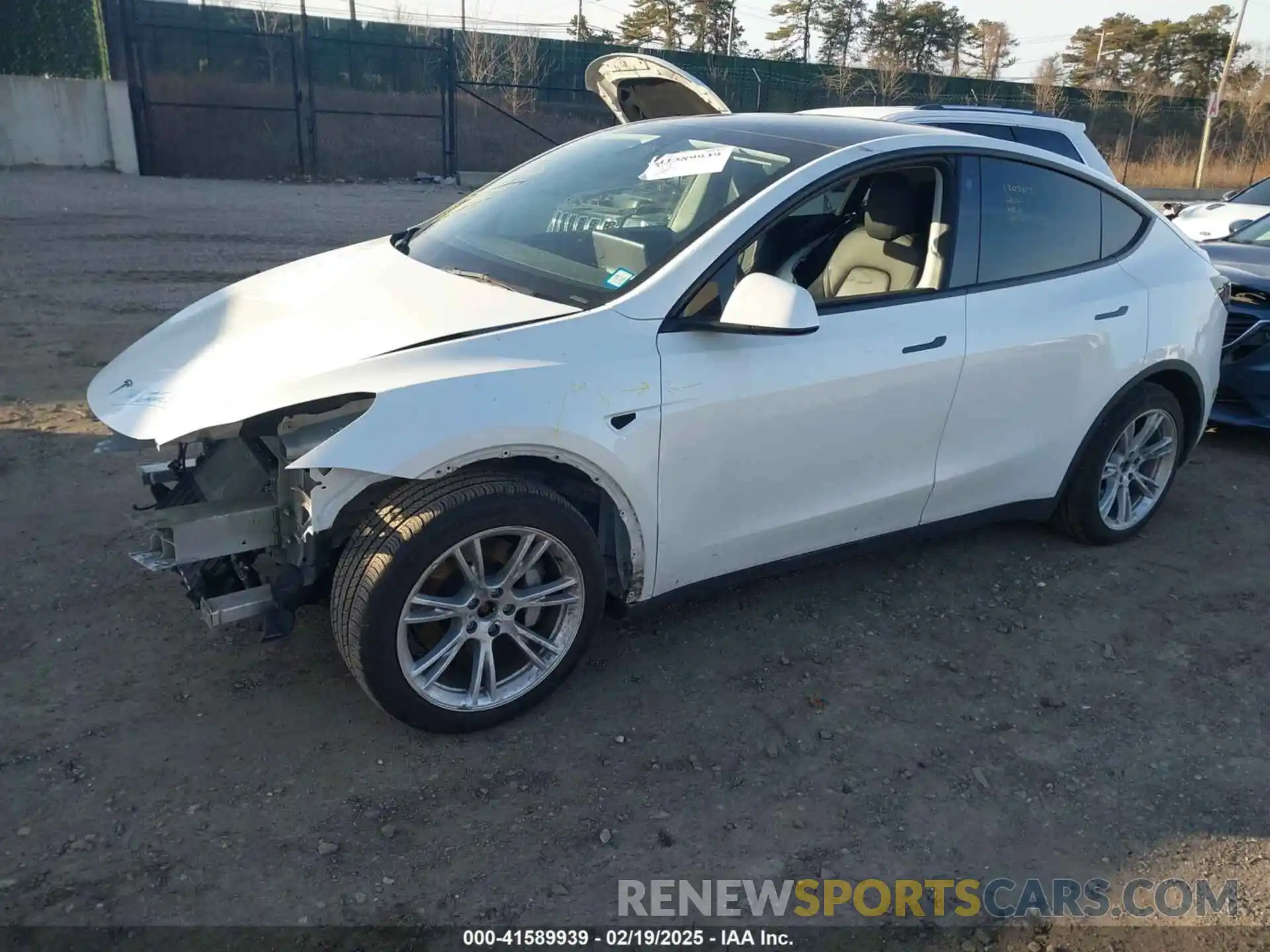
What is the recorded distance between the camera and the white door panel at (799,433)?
3172 mm

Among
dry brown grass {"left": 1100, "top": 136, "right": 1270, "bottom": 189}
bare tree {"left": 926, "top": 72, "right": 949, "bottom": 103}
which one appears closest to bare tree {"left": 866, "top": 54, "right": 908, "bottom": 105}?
bare tree {"left": 926, "top": 72, "right": 949, "bottom": 103}

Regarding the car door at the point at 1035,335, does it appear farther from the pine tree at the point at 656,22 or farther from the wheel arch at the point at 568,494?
the pine tree at the point at 656,22

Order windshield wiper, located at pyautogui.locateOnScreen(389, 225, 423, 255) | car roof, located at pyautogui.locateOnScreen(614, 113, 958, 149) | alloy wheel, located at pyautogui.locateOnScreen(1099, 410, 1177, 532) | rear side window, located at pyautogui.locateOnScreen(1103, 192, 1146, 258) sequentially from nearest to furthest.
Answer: car roof, located at pyautogui.locateOnScreen(614, 113, 958, 149) < windshield wiper, located at pyautogui.locateOnScreen(389, 225, 423, 255) < rear side window, located at pyautogui.locateOnScreen(1103, 192, 1146, 258) < alloy wheel, located at pyautogui.locateOnScreen(1099, 410, 1177, 532)

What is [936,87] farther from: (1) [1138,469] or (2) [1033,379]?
(2) [1033,379]

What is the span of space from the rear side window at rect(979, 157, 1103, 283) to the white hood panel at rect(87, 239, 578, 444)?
185 centimetres

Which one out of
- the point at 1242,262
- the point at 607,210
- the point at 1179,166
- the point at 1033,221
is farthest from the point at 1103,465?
the point at 1179,166

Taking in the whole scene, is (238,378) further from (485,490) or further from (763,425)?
(763,425)

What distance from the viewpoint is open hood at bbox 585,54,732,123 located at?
20.0ft

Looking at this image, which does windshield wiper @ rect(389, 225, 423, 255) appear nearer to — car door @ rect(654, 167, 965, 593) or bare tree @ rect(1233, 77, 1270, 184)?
car door @ rect(654, 167, 965, 593)

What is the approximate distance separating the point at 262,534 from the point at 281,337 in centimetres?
63

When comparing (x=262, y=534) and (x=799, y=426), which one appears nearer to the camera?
(x=262, y=534)

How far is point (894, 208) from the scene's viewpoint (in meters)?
3.90

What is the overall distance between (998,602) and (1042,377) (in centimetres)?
95

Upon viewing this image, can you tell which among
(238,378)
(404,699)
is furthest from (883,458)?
(238,378)
